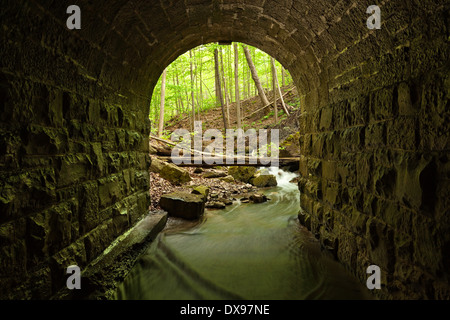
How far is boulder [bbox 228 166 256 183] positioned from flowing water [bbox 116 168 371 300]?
177 inches

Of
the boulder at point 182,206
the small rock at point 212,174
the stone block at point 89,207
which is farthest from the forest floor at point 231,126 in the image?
the stone block at point 89,207

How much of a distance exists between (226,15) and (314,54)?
4.85ft

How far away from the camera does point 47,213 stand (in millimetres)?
1898

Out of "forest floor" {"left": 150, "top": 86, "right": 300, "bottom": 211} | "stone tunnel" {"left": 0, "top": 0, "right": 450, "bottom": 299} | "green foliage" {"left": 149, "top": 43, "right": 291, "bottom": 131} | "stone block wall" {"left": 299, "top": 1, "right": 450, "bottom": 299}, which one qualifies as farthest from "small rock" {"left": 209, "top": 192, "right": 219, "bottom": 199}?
"green foliage" {"left": 149, "top": 43, "right": 291, "bottom": 131}

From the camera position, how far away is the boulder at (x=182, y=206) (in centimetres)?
488

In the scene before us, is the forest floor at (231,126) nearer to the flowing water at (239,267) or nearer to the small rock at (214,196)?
the small rock at (214,196)

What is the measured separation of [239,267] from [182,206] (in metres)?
2.20

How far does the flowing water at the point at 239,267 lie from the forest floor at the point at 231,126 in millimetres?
1708

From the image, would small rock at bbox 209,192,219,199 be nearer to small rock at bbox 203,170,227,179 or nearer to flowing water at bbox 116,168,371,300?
flowing water at bbox 116,168,371,300

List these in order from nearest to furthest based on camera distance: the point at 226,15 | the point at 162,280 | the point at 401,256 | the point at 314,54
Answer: the point at 401,256 → the point at 162,280 → the point at 314,54 → the point at 226,15

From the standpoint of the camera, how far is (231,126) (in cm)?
1869

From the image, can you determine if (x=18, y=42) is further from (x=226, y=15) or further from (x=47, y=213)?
(x=226, y=15)

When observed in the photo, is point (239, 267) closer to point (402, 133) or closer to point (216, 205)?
point (402, 133)
